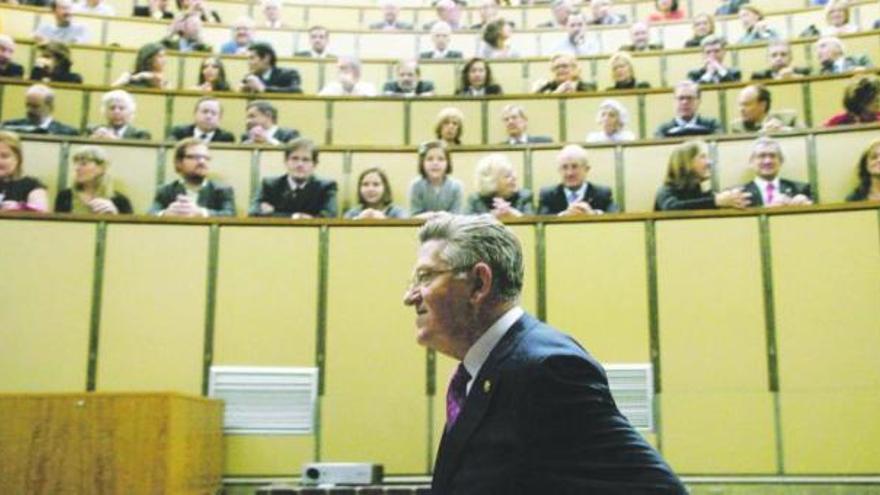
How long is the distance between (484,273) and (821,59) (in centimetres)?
332

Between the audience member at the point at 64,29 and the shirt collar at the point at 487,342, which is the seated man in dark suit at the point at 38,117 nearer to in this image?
the audience member at the point at 64,29

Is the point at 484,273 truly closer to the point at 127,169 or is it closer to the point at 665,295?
the point at 665,295

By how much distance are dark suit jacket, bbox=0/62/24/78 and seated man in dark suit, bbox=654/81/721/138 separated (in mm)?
2550

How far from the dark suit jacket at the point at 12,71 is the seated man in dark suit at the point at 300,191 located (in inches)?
61.6

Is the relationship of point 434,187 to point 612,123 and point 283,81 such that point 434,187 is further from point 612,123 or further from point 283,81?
point 283,81

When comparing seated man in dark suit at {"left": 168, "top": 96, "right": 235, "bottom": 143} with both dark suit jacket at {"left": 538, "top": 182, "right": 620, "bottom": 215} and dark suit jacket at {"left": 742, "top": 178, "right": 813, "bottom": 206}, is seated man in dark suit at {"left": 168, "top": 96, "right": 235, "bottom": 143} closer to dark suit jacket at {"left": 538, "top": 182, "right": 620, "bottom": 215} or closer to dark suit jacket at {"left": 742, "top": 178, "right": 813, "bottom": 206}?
dark suit jacket at {"left": 538, "top": 182, "right": 620, "bottom": 215}

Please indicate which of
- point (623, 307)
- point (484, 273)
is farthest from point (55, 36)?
point (484, 273)

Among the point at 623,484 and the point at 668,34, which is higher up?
the point at 668,34

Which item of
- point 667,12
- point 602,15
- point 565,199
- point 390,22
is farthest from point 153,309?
point 667,12

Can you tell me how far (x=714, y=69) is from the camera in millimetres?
4168

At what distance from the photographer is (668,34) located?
5328mm

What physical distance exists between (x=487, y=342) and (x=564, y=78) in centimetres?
311

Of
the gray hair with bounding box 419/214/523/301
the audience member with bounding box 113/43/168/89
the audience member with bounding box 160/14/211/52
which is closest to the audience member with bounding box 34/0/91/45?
the audience member with bounding box 160/14/211/52

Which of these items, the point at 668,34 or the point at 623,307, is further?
the point at 668,34
